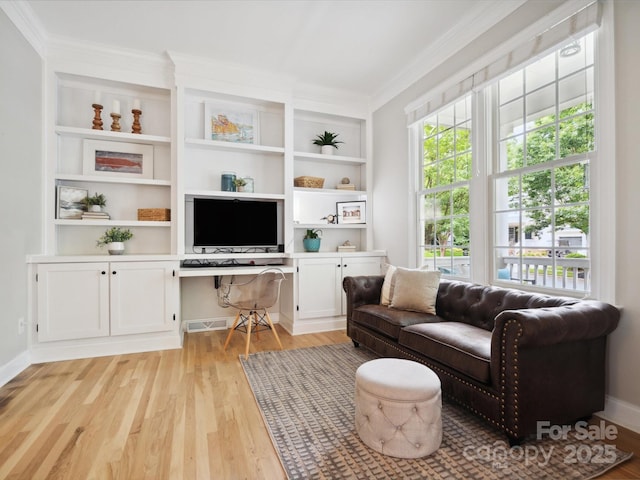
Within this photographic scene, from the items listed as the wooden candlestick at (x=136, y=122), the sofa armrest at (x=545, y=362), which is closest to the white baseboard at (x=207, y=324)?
the wooden candlestick at (x=136, y=122)

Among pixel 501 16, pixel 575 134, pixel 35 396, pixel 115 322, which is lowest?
pixel 35 396

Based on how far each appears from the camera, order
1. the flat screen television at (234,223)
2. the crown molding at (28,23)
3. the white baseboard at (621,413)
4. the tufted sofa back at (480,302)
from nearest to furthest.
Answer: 1. the white baseboard at (621,413)
2. the tufted sofa back at (480,302)
3. the crown molding at (28,23)
4. the flat screen television at (234,223)

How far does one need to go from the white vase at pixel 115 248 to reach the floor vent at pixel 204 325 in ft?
3.57

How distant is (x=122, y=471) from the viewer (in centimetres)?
152

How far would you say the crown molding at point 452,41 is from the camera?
2.65 meters

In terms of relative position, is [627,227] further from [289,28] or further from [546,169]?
[289,28]

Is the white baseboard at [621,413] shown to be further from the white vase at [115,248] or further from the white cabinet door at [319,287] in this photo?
the white vase at [115,248]

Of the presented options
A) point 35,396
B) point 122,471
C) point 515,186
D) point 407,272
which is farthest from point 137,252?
point 515,186

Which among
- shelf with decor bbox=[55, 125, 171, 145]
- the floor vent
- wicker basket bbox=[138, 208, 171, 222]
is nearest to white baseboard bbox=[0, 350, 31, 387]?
the floor vent

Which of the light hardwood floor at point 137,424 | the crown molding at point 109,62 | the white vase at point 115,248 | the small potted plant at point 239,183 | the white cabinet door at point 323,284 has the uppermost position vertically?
the crown molding at point 109,62

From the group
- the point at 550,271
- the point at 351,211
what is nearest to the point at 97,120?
the point at 351,211

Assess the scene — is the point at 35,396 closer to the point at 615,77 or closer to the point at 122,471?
the point at 122,471

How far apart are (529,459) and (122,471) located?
74.6 inches

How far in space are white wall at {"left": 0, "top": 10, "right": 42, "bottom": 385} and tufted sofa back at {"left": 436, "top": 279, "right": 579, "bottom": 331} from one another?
343 cm
